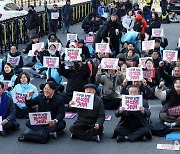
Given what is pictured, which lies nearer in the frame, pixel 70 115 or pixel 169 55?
pixel 70 115

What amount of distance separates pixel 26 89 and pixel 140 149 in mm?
2843

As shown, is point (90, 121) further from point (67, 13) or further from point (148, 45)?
point (67, 13)

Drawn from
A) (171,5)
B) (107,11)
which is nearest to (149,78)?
(107,11)

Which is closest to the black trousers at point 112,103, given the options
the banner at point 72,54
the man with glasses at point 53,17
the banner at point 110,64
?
the banner at point 110,64

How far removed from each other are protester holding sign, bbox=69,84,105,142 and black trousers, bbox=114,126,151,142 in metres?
0.33

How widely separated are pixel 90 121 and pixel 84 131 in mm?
212

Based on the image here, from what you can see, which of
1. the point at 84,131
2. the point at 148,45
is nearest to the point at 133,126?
the point at 84,131

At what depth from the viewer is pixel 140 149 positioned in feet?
26.6

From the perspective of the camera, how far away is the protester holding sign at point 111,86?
10523mm

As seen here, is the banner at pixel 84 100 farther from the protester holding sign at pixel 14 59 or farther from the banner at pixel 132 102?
the protester holding sign at pixel 14 59

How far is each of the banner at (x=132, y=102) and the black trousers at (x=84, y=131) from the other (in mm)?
646

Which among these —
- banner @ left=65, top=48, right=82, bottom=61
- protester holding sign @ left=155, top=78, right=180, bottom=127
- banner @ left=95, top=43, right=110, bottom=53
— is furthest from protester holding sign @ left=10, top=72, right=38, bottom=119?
banner @ left=95, top=43, right=110, bottom=53

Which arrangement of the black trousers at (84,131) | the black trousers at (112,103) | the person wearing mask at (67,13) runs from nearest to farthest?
the black trousers at (84,131) < the black trousers at (112,103) < the person wearing mask at (67,13)

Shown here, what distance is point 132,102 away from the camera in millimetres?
8211
